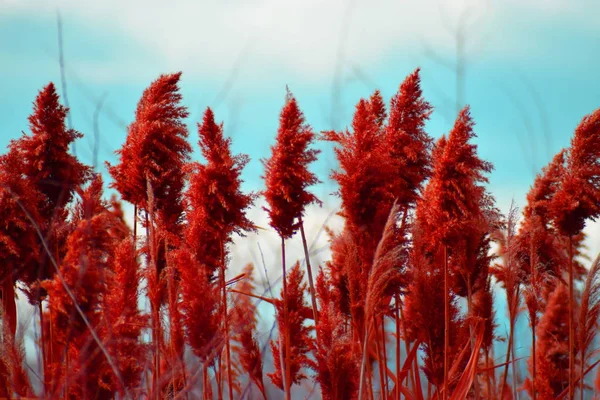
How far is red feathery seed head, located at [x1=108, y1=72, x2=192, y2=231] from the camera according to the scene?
523 centimetres

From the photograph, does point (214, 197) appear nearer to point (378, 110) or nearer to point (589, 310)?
point (378, 110)

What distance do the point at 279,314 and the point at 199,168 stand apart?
3.63 ft

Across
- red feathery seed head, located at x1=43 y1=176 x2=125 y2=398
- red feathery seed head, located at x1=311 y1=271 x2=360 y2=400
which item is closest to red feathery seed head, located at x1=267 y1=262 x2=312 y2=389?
red feathery seed head, located at x1=311 y1=271 x2=360 y2=400

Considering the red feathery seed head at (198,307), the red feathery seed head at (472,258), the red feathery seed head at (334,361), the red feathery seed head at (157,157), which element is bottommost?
the red feathery seed head at (334,361)

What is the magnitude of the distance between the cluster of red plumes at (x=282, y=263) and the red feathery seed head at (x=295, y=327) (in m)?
0.01

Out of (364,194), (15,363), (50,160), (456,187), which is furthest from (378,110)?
(15,363)

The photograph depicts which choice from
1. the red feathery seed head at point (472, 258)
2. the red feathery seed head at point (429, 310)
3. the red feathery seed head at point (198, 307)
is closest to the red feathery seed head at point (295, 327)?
the red feathery seed head at point (429, 310)

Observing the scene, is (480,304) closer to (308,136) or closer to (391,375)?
(391,375)

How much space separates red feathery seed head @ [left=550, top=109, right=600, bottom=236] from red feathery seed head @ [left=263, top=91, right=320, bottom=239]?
6.60 feet

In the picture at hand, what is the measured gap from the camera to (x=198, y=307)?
3744mm

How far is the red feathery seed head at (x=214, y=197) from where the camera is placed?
4.59 meters

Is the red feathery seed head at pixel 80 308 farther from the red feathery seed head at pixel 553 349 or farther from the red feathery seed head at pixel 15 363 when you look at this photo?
the red feathery seed head at pixel 553 349

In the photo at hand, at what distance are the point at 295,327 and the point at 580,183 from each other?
2314mm

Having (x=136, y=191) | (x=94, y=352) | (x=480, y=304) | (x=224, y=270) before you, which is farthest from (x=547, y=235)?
(x=94, y=352)
